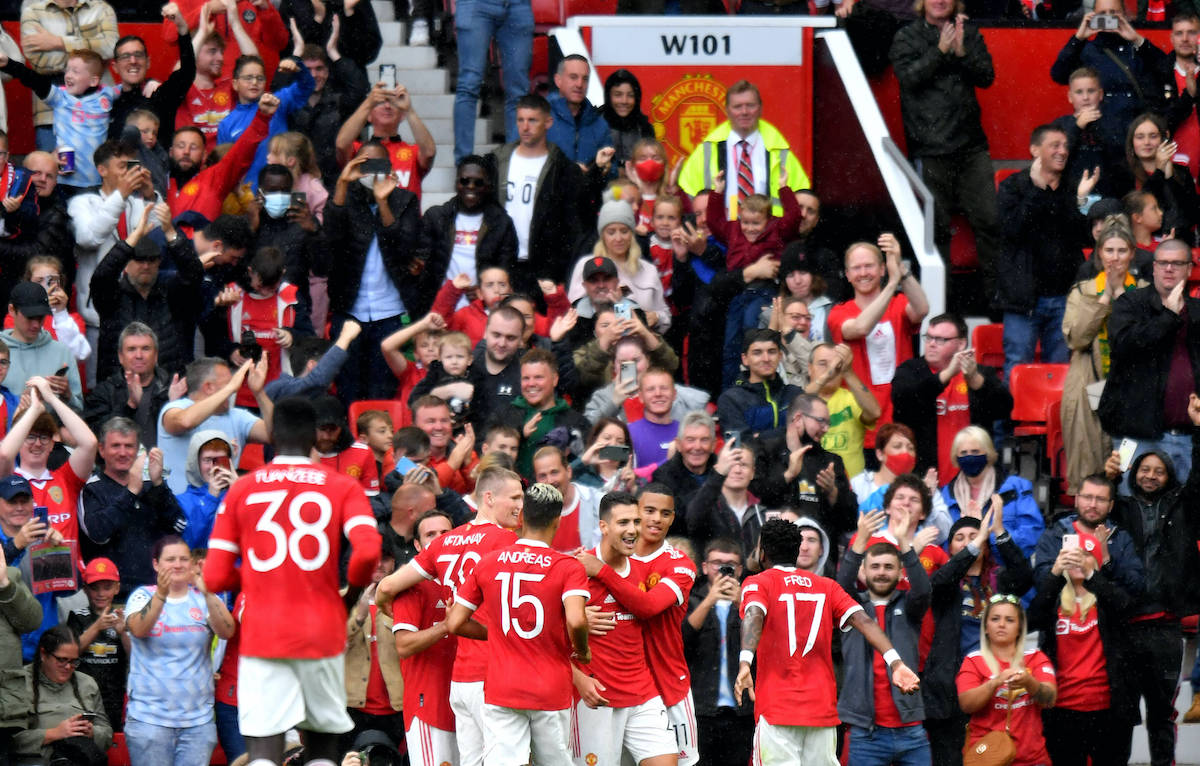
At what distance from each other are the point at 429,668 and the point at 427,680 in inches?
2.5

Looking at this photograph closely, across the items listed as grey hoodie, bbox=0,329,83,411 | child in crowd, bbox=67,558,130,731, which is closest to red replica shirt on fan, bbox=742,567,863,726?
child in crowd, bbox=67,558,130,731

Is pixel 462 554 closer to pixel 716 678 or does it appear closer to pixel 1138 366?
pixel 716 678

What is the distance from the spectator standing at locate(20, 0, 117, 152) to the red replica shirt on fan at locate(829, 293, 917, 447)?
6.47m

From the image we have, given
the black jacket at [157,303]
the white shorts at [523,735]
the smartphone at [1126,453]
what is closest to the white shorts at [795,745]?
the white shorts at [523,735]

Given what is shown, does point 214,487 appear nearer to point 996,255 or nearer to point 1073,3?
point 996,255

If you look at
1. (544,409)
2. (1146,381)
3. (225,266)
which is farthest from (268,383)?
(1146,381)

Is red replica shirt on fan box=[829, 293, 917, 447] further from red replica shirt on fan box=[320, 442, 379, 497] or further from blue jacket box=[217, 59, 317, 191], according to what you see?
blue jacket box=[217, 59, 317, 191]

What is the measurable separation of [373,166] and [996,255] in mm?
5231

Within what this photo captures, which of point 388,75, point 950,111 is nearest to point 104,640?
point 388,75

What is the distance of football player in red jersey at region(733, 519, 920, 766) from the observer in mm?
11250

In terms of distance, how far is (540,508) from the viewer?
10266 millimetres

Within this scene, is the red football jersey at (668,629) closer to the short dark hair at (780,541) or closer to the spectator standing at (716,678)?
the short dark hair at (780,541)

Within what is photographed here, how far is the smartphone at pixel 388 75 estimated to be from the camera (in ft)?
51.6

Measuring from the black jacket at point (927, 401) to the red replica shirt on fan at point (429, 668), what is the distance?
4.31 m
